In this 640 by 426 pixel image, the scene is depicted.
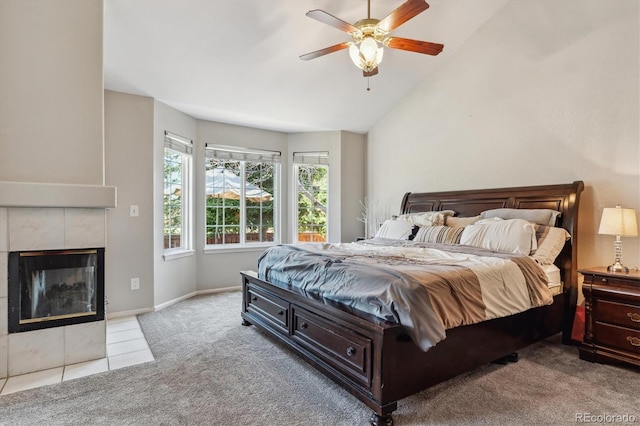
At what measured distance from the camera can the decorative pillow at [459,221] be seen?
379cm

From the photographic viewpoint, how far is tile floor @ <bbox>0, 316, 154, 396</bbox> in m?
2.34

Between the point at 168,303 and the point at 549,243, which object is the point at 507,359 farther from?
the point at 168,303

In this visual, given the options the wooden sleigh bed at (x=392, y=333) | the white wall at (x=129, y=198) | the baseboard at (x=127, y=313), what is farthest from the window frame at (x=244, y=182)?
the wooden sleigh bed at (x=392, y=333)

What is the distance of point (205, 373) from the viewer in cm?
246

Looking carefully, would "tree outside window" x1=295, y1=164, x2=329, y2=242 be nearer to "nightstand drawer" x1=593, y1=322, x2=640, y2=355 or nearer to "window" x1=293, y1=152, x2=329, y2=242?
"window" x1=293, y1=152, x2=329, y2=242

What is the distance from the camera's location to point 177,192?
4691mm

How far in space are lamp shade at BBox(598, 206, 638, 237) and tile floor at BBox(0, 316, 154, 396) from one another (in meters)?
3.78

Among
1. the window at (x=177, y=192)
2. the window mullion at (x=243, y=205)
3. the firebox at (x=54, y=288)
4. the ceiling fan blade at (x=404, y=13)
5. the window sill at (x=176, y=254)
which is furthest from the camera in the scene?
the window mullion at (x=243, y=205)

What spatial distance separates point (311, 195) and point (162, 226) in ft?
7.80

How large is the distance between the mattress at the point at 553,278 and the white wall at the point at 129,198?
13.3ft

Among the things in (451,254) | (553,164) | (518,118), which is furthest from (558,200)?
(451,254)

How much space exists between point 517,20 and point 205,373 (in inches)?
180

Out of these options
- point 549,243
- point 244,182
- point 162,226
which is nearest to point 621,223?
point 549,243

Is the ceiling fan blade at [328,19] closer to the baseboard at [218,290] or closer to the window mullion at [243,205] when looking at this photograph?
the window mullion at [243,205]
